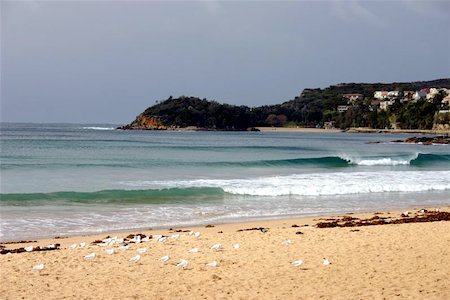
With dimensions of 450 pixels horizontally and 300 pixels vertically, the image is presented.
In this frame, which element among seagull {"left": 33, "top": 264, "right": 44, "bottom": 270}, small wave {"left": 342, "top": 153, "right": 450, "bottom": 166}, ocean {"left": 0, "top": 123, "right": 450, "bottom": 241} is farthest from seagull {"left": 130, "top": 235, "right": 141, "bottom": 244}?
small wave {"left": 342, "top": 153, "right": 450, "bottom": 166}

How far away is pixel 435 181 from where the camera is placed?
874 inches

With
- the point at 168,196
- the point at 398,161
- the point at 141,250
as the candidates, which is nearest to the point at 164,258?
the point at 141,250

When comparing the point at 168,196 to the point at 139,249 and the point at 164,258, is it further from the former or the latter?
the point at 164,258

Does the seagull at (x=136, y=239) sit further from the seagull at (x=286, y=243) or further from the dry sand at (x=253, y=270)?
the seagull at (x=286, y=243)

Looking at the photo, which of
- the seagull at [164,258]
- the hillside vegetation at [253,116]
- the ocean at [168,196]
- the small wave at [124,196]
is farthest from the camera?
the hillside vegetation at [253,116]

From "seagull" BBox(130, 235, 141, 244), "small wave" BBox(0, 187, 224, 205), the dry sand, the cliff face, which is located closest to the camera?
the dry sand

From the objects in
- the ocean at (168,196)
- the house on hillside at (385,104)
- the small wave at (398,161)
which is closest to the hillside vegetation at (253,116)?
the house on hillside at (385,104)

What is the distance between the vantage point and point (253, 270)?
7.55 m

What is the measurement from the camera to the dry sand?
6574 mm

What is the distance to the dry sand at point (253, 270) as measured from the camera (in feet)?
21.6

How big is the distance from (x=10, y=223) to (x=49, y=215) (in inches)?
50.0

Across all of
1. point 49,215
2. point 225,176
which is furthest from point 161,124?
point 49,215

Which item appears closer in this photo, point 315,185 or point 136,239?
point 136,239

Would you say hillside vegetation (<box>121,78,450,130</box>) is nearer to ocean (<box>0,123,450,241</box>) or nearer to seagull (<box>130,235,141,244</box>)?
ocean (<box>0,123,450,241</box>)
